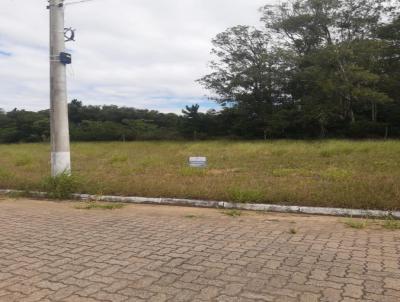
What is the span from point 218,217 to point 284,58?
32.9 meters

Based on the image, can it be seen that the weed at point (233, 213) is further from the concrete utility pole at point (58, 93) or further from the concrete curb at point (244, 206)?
the concrete utility pole at point (58, 93)

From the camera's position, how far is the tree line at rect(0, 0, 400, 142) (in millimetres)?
32406

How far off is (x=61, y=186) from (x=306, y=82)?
3191 centimetres

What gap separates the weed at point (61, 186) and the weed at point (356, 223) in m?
5.35

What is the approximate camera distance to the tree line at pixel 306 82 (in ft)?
106

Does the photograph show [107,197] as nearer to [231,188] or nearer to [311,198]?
[231,188]

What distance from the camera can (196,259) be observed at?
449 centimetres

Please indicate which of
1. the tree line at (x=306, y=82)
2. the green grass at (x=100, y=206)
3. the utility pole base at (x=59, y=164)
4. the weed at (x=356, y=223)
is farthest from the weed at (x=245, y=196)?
the tree line at (x=306, y=82)

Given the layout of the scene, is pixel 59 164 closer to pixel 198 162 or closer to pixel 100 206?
pixel 100 206

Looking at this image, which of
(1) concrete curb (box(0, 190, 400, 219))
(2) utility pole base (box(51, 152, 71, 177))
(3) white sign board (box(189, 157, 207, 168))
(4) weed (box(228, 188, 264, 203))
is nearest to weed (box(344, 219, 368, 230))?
(1) concrete curb (box(0, 190, 400, 219))

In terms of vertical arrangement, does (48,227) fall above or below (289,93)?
below

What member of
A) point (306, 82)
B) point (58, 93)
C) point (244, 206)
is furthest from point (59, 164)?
point (306, 82)

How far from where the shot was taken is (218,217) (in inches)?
266

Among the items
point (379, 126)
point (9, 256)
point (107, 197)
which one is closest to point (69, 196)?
point (107, 197)
